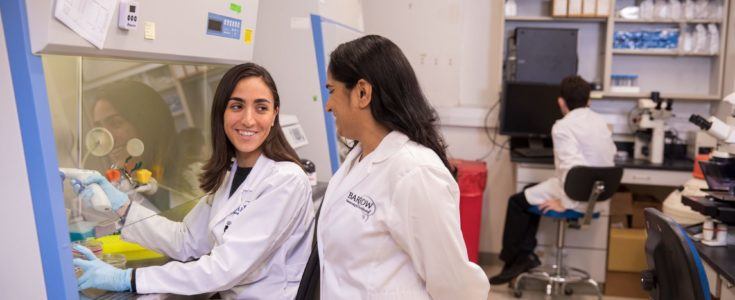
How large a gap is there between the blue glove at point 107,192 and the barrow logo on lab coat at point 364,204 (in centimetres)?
66

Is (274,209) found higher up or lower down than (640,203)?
higher up

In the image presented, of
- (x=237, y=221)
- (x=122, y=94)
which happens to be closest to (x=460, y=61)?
(x=122, y=94)

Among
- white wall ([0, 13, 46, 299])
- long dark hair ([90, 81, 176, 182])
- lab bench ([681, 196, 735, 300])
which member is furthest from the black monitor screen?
white wall ([0, 13, 46, 299])

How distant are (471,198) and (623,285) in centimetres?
106

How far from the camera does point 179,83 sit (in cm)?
211

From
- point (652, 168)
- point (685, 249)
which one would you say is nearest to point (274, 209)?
point (685, 249)

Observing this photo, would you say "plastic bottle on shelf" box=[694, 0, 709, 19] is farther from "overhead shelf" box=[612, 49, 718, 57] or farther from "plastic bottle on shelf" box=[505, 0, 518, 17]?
"plastic bottle on shelf" box=[505, 0, 518, 17]

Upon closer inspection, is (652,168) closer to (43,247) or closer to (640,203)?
(640,203)

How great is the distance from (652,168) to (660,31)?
90 cm

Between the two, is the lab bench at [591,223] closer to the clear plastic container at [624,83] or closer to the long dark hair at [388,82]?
the clear plastic container at [624,83]

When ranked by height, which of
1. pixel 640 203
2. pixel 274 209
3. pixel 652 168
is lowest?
pixel 640 203

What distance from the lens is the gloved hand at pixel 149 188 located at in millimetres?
1835

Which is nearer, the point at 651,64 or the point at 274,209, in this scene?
the point at 274,209

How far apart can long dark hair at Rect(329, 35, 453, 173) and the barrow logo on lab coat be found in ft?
0.51
